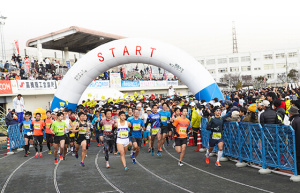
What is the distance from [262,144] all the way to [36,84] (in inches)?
849

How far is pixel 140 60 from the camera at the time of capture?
17.6 metres

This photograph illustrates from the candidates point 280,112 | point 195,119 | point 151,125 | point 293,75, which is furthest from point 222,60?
point 280,112

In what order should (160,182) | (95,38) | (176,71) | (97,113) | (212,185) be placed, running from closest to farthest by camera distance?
(212,185), (160,182), (97,113), (176,71), (95,38)

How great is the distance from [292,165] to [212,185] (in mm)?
1828

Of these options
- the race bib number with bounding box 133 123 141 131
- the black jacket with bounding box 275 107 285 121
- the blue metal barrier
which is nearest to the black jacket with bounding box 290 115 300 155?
the black jacket with bounding box 275 107 285 121

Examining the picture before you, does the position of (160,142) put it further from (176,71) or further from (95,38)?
(95,38)

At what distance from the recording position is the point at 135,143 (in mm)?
9711

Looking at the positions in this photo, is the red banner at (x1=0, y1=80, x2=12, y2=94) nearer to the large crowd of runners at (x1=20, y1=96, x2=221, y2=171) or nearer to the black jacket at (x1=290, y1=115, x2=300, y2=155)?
the large crowd of runners at (x1=20, y1=96, x2=221, y2=171)

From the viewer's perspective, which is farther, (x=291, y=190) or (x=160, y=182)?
(x=160, y=182)

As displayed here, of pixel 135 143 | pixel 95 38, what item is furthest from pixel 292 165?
pixel 95 38

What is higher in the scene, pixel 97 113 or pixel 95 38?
pixel 95 38

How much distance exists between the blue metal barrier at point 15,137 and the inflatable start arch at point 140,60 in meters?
3.65

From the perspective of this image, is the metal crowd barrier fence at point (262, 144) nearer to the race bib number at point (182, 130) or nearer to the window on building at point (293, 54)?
the race bib number at point (182, 130)

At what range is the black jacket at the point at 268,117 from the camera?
762 centimetres
